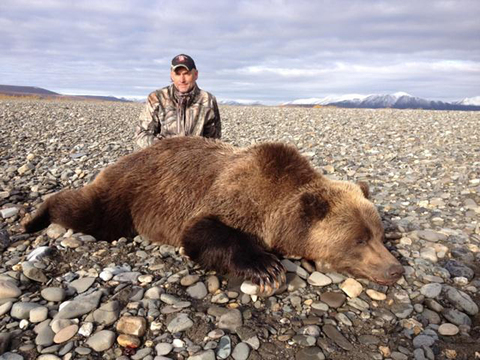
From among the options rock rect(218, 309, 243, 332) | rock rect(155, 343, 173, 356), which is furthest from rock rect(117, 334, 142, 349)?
rock rect(218, 309, 243, 332)

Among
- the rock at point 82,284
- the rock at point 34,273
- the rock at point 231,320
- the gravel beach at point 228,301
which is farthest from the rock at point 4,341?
the rock at point 231,320

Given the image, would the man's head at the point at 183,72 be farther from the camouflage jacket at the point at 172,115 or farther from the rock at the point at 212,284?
the rock at the point at 212,284

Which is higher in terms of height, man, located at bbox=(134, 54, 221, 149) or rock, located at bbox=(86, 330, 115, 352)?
man, located at bbox=(134, 54, 221, 149)

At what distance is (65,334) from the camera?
2.65 metres

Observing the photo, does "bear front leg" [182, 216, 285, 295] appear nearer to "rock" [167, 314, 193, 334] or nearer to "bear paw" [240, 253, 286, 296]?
"bear paw" [240, 253, 286, 296]

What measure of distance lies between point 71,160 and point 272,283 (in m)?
6.33

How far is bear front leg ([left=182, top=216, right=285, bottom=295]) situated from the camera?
325 centimetres

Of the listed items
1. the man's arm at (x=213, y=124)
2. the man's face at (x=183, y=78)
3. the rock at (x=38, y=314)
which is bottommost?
the rock at (x=38, y=314)

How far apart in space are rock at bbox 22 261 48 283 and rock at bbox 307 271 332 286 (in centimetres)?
232

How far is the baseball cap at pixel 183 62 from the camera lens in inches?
227

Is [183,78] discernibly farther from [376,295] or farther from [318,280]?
[376,295]

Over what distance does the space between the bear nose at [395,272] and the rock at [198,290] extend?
1560mm

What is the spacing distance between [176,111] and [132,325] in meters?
3.94

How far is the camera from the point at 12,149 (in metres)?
9.07
